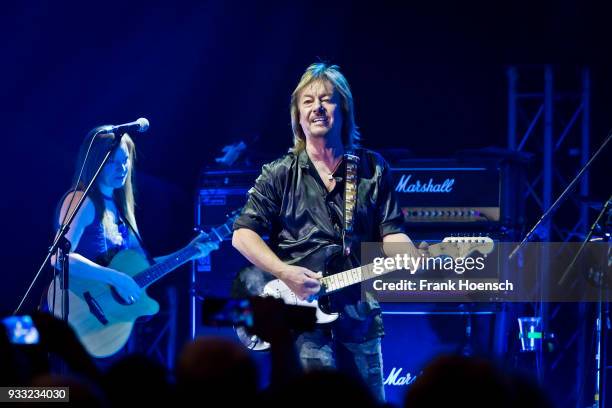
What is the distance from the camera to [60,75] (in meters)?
8.30

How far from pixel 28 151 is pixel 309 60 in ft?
9.64

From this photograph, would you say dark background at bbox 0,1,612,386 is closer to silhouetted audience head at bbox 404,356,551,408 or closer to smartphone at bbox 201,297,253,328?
smartphone at bbox 201,297,253,328

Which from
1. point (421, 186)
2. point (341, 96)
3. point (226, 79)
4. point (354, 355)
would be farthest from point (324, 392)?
point (226, 79)

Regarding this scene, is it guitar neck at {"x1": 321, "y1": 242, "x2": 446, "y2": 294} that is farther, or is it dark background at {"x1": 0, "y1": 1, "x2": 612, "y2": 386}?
dark background at {"x1": 0, "y1": 1, "x2": 612, "y2": 386}

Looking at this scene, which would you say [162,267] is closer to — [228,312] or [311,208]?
[311,208]

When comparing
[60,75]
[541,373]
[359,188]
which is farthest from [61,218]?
[541,373]

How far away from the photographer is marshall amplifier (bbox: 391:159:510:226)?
7.16 metres

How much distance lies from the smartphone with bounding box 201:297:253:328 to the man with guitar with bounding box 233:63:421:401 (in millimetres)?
1619

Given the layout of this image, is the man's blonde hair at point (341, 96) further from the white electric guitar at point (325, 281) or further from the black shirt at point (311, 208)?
the white electric guitar at point (325, 281)

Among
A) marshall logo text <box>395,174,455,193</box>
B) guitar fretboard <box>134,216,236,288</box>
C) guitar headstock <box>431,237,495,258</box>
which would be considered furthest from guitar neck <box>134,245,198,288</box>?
guitar headstock <box>431,237,495,258</box>

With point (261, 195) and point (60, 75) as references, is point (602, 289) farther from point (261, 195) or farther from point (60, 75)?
point (60, 75)

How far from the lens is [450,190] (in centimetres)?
722

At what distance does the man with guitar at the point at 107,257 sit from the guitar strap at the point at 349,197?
8.37 feet

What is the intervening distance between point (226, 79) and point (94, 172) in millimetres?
2358
